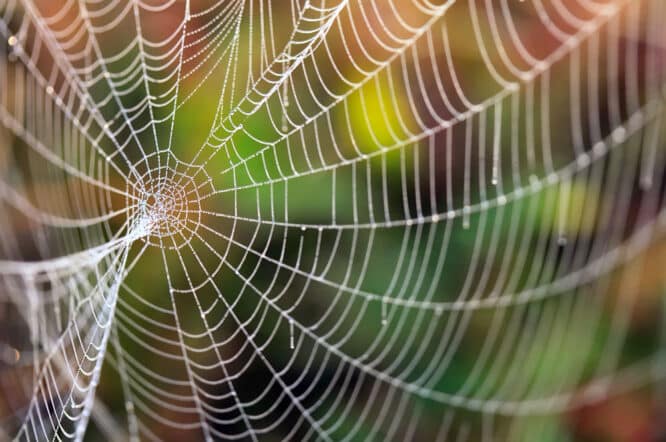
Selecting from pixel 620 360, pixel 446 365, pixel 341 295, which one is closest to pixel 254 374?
pixel 341 295

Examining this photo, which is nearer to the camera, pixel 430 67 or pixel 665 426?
pixel 665 426

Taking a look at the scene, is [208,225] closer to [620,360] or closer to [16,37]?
[16,37]

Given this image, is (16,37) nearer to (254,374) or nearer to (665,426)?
(254,374)

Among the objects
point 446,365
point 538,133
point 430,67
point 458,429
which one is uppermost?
point 430,67

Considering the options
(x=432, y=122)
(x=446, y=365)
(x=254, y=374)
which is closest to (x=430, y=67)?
(x=432, y=122)

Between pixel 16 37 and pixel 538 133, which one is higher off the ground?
pixel 16 37

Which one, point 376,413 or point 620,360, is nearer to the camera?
point 620,360
